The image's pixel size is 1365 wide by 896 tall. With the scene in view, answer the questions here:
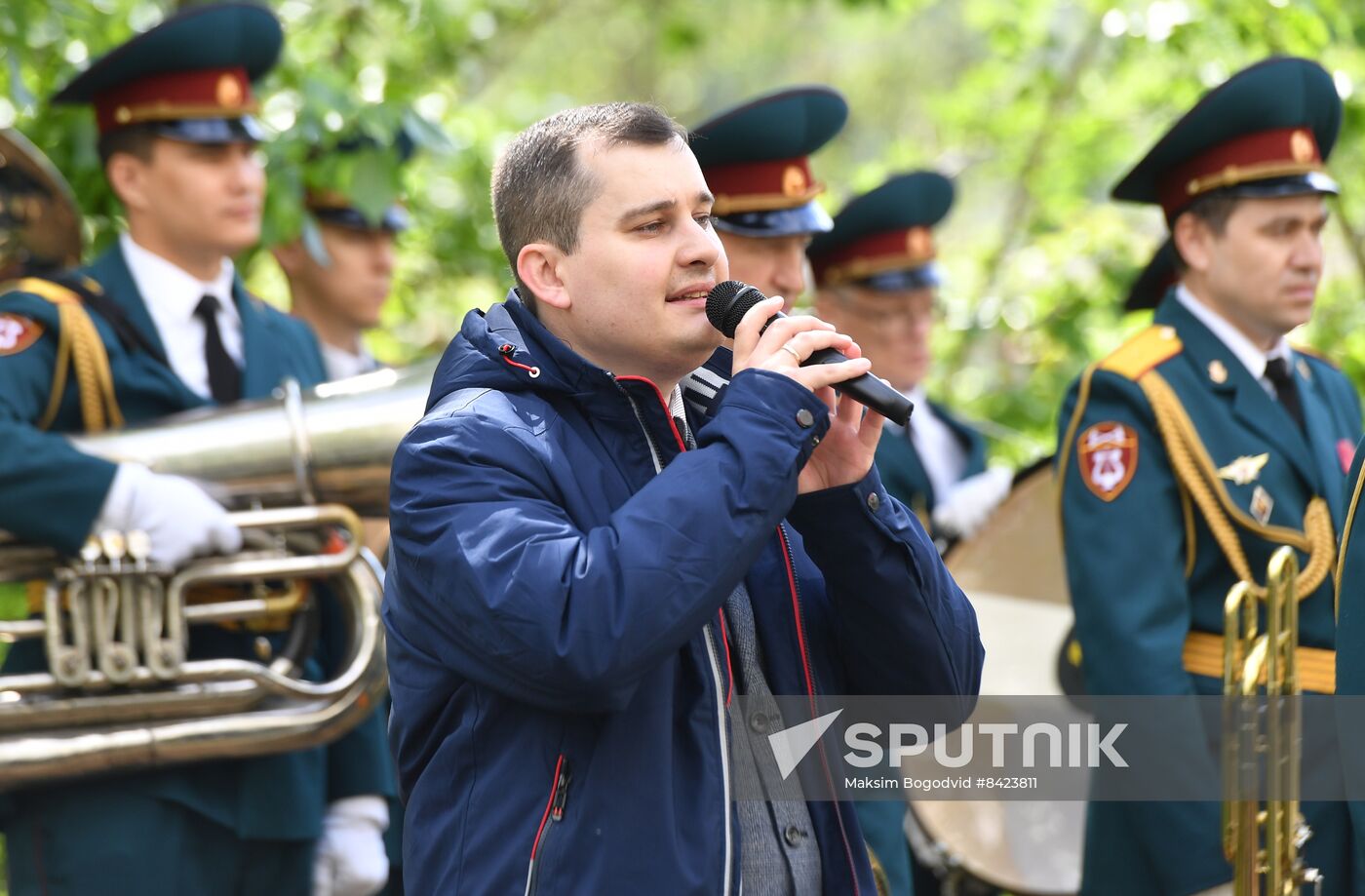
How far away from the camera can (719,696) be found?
2.60 metres

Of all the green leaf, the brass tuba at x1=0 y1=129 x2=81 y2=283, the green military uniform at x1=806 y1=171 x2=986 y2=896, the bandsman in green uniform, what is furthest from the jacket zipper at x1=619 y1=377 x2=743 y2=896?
the green leaf

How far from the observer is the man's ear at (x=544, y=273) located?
2.77 m

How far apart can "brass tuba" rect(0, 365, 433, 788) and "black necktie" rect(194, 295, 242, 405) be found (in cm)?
24

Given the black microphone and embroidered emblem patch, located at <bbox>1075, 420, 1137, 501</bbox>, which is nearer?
the black microphone

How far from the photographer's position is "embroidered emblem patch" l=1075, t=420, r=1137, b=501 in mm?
4305

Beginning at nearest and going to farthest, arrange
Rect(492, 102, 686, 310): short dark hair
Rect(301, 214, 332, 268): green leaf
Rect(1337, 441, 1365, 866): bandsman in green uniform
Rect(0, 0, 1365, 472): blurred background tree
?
Rect(492, 102, 686, 310): short dark hair, Rect(1337, 441, 1365, 866): bandsman in green uniform, Rect(301, 214, 332, 268): green leaf, Rect(0, 0, 1365, 472): blurred background tree

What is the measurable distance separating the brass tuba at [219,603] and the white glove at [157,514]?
37mm

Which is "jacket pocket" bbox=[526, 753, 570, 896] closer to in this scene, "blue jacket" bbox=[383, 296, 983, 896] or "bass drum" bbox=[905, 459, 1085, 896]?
"blue jacket" bbox=[383, 296, 983, 896]

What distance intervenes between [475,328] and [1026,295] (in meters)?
6.17

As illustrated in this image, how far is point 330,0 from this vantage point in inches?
308

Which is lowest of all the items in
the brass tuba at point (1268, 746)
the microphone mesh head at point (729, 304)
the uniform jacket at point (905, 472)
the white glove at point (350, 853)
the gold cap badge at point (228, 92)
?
the white glove at point (350, 853)

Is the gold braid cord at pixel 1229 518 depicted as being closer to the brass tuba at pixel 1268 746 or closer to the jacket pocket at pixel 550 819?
the brass tuba at pixel 1268 746

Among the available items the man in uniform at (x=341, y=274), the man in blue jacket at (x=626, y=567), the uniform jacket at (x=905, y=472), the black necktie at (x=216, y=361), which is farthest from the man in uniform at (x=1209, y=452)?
the man in uniform at (x=341, y=274)

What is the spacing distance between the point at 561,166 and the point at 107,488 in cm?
189
